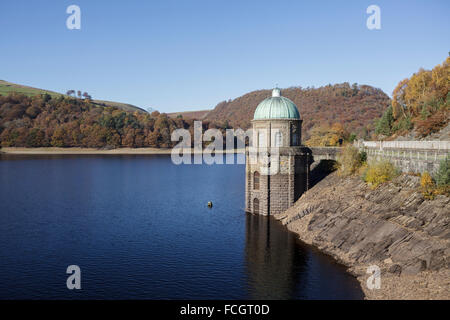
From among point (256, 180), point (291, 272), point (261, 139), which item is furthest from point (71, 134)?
point (291, 272)

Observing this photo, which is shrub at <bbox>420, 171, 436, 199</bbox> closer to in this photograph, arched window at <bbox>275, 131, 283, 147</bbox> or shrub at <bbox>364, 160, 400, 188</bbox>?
shrub at <bbox>364, 160, 400, 188</bbox>

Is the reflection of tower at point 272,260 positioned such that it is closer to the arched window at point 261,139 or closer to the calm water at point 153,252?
the calm water at point 153,252

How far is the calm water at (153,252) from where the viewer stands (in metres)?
29.3

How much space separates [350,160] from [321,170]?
693 cm

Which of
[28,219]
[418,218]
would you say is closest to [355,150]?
[418,218]

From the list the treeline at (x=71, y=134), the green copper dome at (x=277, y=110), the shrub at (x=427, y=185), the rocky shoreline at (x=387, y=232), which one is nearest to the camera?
the rocky shoreline at (x=387, y=232)

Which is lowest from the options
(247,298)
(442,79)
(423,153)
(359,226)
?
(247,298)

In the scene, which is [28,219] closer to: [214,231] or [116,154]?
[214,231]

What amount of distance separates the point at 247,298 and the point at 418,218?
16.2m

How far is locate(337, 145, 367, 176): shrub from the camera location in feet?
177

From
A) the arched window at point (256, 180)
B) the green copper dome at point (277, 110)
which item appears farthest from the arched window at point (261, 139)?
the arched window at point (256, 180)

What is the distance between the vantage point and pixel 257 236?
43594 mm

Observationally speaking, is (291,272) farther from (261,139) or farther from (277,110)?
(277,110)

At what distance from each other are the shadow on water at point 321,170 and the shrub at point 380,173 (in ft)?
38.3
